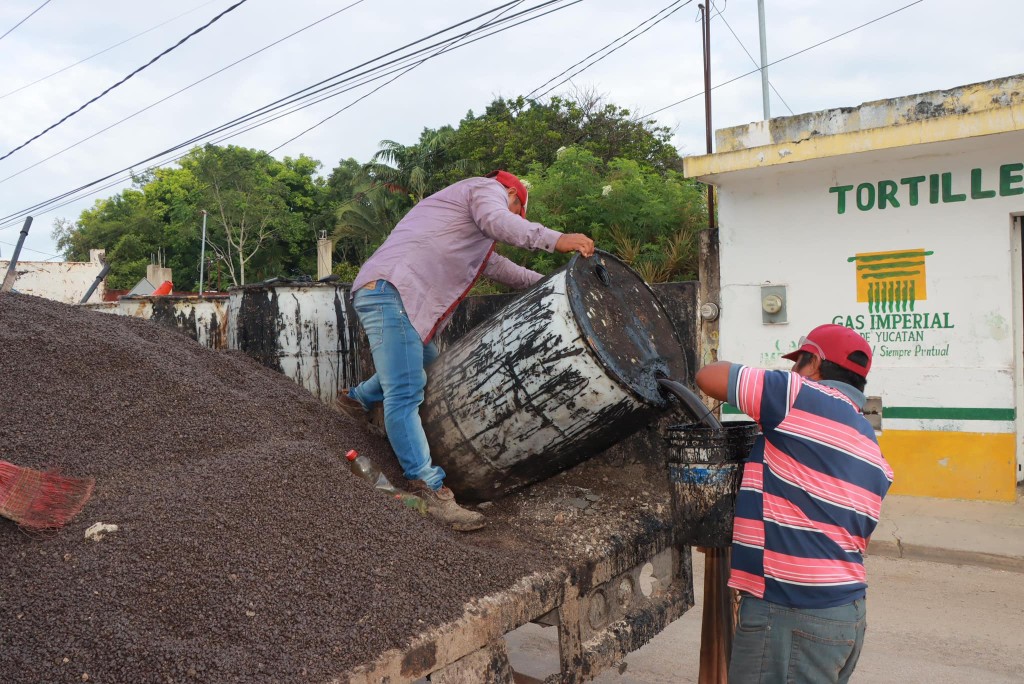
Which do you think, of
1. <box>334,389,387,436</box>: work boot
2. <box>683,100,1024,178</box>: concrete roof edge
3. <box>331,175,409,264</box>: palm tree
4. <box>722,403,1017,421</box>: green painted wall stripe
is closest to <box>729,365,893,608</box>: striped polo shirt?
<box>334,389,387,436</box>: work boot

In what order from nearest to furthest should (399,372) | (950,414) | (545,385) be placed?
(545,385) → (399,372) → (950,414)

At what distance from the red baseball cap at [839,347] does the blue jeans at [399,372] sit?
48.9 inches

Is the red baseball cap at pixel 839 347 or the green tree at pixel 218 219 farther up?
the green tree at pixel 218 219

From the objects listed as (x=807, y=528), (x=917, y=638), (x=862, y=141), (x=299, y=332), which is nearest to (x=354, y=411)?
(x=299, y=332)

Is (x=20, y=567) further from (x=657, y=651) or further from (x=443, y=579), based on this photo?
(x=657, y=651)

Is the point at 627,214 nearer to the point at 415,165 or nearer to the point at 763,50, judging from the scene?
the point at 763,50

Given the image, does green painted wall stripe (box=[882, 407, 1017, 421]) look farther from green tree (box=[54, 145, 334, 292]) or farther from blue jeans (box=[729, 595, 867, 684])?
green tree (box=[54, 145, 334, 292])

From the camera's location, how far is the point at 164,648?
160cm

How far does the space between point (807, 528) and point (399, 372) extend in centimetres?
139

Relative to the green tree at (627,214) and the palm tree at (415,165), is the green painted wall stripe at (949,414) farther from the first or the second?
the palm tree at (415,165)

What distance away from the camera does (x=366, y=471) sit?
2691mm

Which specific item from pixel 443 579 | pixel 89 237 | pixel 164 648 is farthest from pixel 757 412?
pixel 89 237

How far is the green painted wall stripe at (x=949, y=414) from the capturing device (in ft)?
22.7

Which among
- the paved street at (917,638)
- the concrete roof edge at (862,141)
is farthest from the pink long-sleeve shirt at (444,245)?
the concrete roof edge at (862,141)
